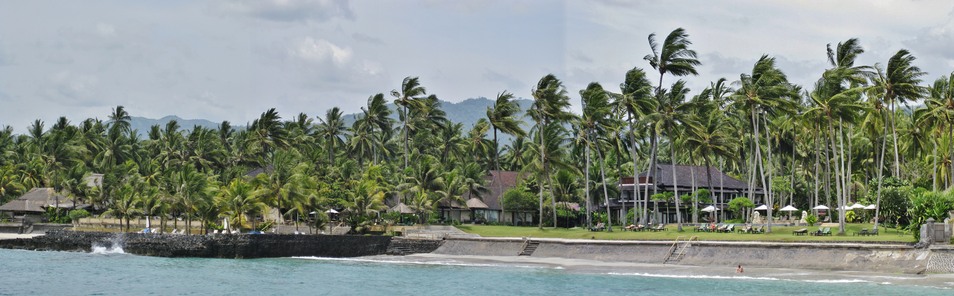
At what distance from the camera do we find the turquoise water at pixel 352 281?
55.8 m

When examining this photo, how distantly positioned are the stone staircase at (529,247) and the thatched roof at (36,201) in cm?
5430

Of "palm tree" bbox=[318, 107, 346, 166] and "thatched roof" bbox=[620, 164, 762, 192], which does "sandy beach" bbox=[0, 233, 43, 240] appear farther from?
"thatched roof" bbox=[620, 164, 762, 192]

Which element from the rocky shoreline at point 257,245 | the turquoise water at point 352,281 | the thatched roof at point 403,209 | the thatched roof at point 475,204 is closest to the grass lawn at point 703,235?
the thatched roof at point 403,209

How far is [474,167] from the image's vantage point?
11131cm

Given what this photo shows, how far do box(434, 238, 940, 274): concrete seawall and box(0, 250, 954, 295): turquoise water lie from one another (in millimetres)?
6143

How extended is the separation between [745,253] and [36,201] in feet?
249

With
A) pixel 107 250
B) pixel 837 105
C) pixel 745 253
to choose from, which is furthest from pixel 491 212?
pixel 745 253

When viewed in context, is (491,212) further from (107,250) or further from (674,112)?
(107,250)

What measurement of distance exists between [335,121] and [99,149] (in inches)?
1270

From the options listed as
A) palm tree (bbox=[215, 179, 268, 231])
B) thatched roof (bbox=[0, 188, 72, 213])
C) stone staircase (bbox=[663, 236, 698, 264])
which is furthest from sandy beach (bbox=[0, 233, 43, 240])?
stone staircase (bbox=[663, 236, 698, 264])

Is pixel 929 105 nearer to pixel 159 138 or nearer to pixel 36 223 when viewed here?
pixel 36 223

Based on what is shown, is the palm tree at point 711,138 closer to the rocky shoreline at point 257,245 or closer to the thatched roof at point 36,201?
the rocky shoreline at point 257,245

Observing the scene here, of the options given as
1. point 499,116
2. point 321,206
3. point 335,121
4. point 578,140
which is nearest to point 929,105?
point 578,140

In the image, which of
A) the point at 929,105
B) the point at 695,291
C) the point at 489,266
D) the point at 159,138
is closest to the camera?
the point at 695,291
